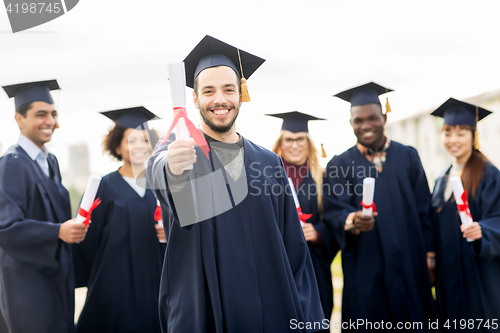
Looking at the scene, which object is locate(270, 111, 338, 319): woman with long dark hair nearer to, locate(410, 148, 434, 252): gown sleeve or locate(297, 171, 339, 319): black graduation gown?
locate(297, 171, 339, 319): black graduation gown

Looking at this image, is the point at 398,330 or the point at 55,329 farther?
the point at 398,330

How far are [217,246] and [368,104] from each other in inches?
99.6

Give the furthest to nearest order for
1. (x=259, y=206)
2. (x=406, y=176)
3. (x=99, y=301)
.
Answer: (x=406, y=176), (x=99, y=301), (x=259, y=206)

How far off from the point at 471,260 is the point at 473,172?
2.50ft

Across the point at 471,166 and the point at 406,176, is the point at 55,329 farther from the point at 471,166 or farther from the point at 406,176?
the point at 471,166

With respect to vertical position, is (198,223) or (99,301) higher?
(198,223)

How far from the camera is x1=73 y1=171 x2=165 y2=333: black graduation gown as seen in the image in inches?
140

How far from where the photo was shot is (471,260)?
12.2 ft

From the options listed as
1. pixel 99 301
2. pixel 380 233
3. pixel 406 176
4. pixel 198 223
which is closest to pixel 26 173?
pixel 99 301

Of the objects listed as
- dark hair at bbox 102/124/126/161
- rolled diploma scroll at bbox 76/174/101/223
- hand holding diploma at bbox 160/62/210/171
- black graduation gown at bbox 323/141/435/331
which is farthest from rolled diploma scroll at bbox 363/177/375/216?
dark hair at bbox 102/124/126/161

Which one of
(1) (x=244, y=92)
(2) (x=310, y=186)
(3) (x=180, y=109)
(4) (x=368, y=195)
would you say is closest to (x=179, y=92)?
(3) (x=180, y=109)

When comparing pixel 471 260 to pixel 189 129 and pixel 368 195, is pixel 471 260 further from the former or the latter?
pixel 189 129

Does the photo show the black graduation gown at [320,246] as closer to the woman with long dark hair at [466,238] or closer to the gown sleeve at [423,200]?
the gown sleeve at [423,200]

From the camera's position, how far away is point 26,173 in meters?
3.31
